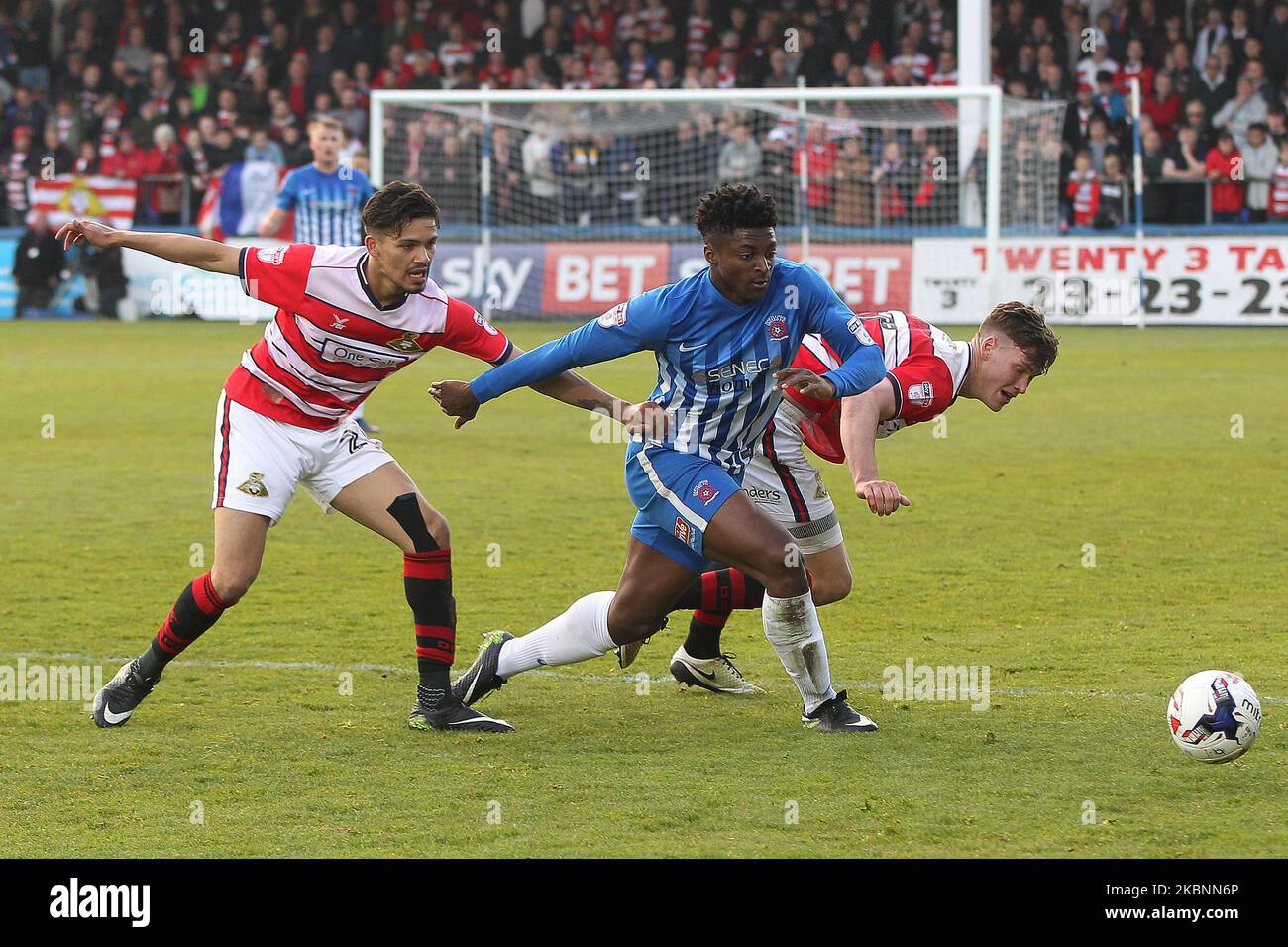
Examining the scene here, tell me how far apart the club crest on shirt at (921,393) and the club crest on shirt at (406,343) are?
1.72 metres

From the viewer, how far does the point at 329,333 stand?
6.30 m

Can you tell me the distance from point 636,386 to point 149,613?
31.5ft

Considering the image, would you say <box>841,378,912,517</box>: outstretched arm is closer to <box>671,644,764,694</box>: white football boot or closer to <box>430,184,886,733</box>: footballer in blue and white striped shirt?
<box>430,184,886,733</box>: footballer in blue and white striped shirt

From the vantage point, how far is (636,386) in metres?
17.5

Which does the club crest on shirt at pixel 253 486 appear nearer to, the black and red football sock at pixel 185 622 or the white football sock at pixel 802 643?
the black and red football sock at pixel 185 622

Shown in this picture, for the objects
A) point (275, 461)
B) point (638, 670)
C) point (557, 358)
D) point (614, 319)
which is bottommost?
point (638, 670)

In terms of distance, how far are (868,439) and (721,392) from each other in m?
0.52

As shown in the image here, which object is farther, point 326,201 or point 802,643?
point 326,201

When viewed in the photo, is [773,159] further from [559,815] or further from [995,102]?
[559,815]

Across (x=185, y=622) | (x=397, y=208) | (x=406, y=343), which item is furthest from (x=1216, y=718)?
(x=185, y=622)

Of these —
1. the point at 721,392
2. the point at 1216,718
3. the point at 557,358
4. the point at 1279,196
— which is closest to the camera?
the point at 1216,718

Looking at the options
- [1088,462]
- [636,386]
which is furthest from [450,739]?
[636,386]

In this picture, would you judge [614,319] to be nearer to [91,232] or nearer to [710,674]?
[710,674]

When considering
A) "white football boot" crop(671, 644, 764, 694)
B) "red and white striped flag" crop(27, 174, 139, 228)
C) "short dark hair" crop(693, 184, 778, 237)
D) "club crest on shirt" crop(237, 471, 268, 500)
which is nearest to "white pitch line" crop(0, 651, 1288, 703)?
"white football boot" crop(671, 644, 764, 694)
